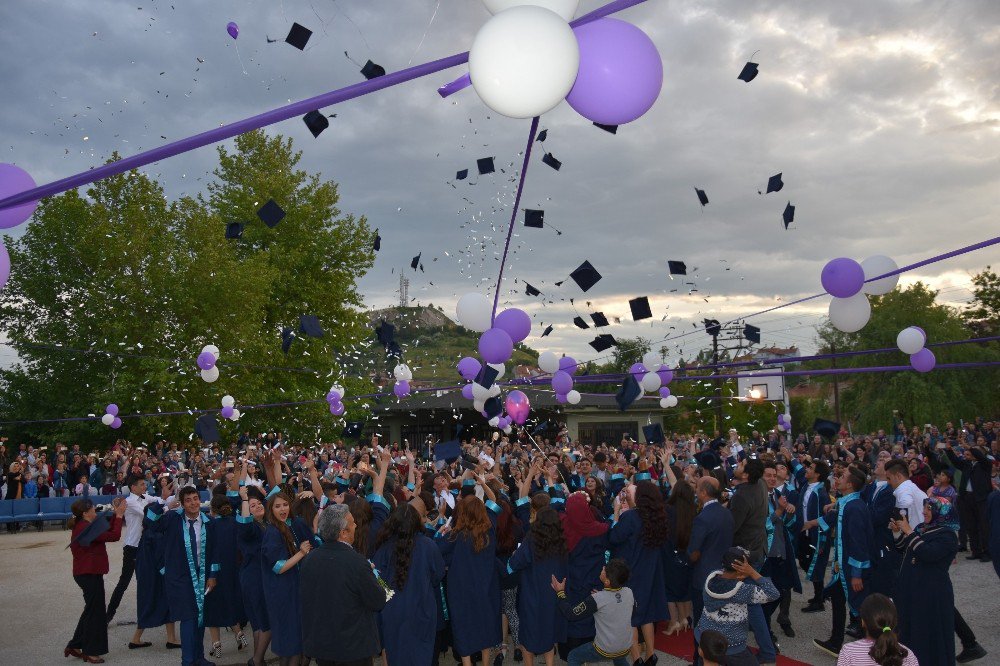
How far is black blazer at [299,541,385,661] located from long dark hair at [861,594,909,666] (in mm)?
2732

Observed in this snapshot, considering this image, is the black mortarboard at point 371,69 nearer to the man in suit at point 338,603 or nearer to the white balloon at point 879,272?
the man in suit at point 338,603

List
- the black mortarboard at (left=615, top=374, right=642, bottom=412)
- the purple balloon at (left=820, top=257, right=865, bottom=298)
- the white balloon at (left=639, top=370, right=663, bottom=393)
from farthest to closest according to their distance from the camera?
1. the white balloon at (left=639, top=370, right=663, bottom=393)
2. the black mortarboard at (left=615, top=374, right=642, bottom=412)
3. the purple balloon at (left=820, top=257, right=865, bottom=298)

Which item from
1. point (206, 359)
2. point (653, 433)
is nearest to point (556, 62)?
point (653, 433)

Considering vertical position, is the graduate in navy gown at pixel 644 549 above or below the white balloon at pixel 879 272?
below

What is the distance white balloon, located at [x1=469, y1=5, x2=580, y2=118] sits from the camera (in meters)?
3.23

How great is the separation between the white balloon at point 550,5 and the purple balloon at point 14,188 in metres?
2.90

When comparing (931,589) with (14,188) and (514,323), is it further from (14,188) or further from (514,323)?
(14,188)

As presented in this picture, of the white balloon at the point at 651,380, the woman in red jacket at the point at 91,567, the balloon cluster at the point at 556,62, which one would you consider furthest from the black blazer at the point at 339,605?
the white balloon at the point at 651,380

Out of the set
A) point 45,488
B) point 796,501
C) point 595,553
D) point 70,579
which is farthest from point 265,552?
point 45,488

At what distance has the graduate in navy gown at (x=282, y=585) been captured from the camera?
6242 millimetres

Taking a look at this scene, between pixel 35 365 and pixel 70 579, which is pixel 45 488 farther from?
pixel 70 579

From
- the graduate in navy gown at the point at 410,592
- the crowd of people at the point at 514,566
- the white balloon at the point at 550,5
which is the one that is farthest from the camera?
the graduate in navy gown at the point at 410,592

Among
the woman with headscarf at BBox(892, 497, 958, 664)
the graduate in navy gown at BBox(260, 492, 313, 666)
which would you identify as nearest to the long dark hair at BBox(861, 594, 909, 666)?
the woman with headscarf at BBox(892, 497, 958, 664)

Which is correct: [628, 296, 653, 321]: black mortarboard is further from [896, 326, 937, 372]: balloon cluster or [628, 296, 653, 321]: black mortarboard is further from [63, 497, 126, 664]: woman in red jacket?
[63, 497, 126, 664]: woman in red jacket
